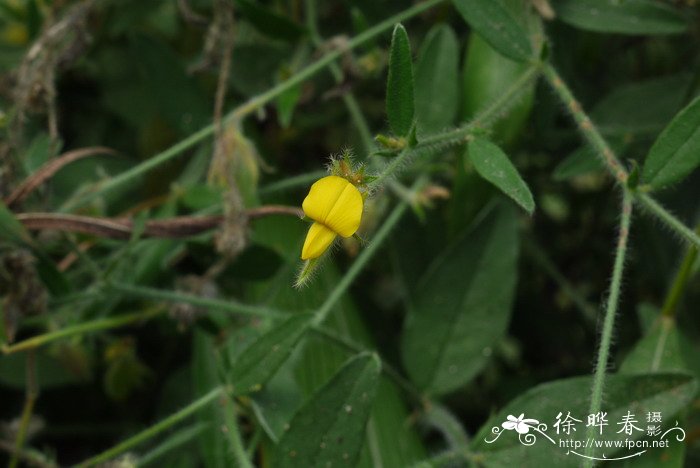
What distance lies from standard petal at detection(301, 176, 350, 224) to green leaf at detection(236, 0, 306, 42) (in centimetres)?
66

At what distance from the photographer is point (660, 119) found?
58.4 inches

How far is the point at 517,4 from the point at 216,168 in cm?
57

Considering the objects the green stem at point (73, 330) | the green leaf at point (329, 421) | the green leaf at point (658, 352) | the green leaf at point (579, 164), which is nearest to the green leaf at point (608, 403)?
the green leaf at point (658, 352)

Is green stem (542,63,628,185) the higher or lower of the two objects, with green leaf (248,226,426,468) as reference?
higher

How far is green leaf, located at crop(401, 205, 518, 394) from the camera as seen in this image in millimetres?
1403

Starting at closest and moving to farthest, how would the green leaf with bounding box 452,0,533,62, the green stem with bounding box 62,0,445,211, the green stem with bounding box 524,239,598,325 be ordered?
the green leaf with bounding box 452,0,533,62
the green stem with bounding box 62,0,445,211
the green stem with bounding box 524,239,598,325

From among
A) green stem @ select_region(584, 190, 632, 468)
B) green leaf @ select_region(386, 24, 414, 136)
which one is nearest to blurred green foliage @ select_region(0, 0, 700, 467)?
green leaf @ select_region(386, 24, 414, 136)

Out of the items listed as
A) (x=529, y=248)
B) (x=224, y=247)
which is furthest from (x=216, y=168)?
(x=529, y=248)

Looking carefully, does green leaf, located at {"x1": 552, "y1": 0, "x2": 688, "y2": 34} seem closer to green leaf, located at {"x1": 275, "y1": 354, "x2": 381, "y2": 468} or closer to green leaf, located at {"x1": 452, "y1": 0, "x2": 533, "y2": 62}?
green leaf, located at {"x1": 452, "y1": 0, "x2": 533, "y2": 62}

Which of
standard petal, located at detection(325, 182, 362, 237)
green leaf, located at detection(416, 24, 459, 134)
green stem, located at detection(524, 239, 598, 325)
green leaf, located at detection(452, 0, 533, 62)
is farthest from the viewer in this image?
green stem, located at detection(524, 239, 598, 325)

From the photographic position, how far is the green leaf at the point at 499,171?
0.97 metres

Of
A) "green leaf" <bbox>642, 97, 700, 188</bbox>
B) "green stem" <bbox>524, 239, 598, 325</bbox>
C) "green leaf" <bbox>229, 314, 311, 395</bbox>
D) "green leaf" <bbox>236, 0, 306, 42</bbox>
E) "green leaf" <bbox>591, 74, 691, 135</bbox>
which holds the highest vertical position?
"green leaf" <bbox>236, 0, 306, 42</bbox>

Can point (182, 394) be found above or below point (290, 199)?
below

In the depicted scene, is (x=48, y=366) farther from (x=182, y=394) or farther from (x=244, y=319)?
(x=244, y=319)
